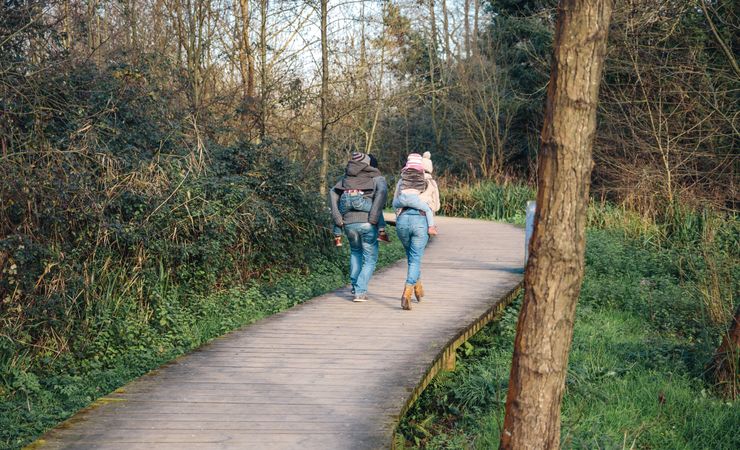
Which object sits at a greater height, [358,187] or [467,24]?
[467,24]

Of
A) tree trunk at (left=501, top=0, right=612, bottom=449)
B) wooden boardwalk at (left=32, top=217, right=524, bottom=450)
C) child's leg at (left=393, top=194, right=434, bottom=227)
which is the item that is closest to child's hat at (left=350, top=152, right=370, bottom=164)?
child's leg at (left=393, top=194, right=434, bottom=227)

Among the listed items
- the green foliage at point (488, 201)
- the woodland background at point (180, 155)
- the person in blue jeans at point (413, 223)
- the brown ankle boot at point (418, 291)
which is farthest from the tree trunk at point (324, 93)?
the green foliage at point (488, 201)

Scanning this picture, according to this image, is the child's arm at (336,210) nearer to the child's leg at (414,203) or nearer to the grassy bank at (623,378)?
the child's leg at (414,203)

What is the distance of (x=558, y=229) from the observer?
312 centimetres

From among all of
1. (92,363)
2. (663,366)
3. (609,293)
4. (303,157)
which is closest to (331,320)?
(92,363)

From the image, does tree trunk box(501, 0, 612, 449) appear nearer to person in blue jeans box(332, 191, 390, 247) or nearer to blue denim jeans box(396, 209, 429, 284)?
blue denim jeans box(396, 209, 429, 284)

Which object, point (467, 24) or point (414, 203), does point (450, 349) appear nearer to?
point (414, 203)

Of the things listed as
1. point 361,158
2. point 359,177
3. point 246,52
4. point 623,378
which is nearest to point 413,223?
point 359,177

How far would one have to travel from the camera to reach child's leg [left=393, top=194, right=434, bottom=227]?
844 centimetres

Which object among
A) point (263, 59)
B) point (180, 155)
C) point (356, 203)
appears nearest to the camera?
point (356, 203)

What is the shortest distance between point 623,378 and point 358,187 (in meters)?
3.54

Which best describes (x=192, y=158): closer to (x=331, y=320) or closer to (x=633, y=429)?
(x=331, y=320)

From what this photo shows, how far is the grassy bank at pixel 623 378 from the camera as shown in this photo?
579cm

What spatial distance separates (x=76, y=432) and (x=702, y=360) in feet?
19.3
